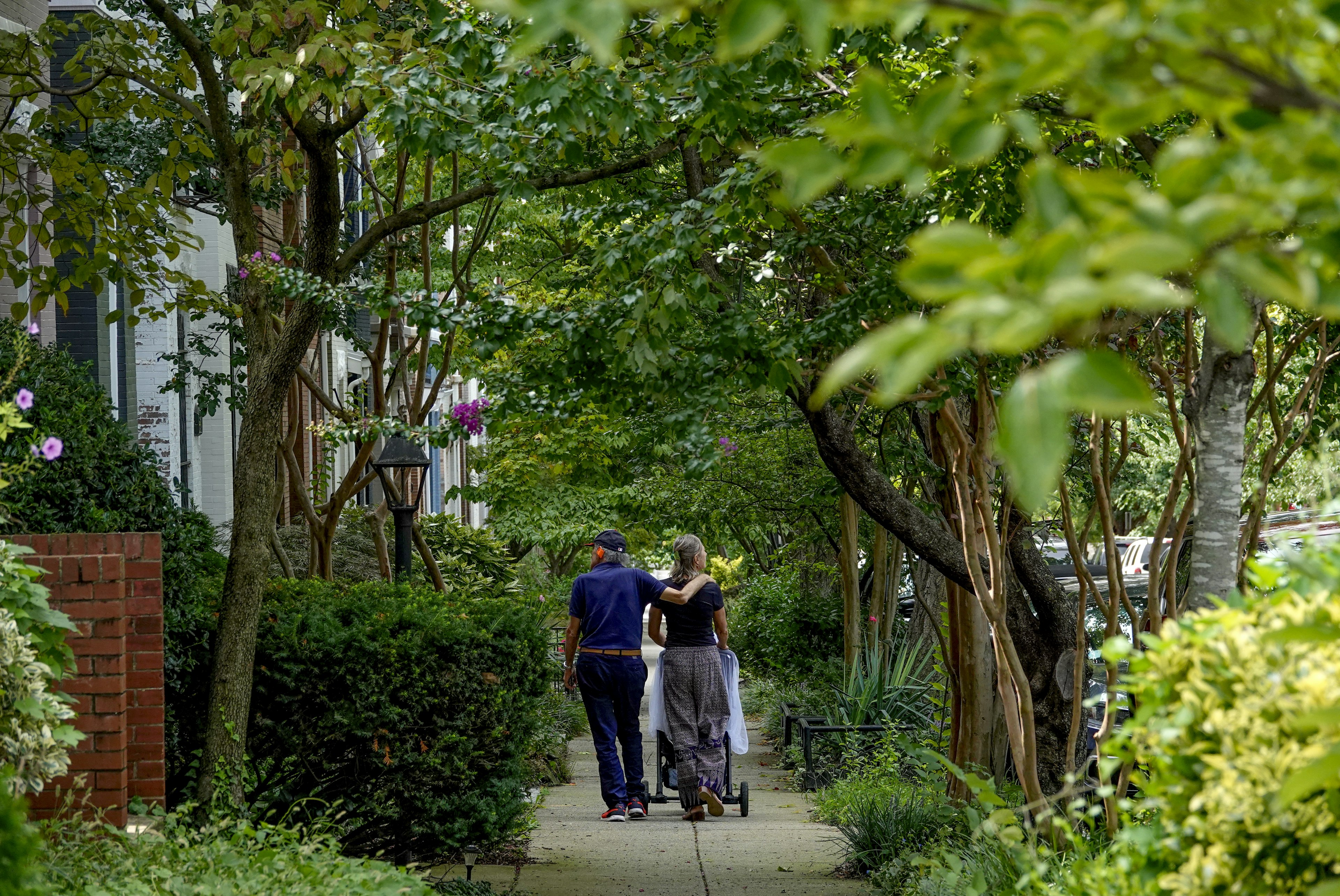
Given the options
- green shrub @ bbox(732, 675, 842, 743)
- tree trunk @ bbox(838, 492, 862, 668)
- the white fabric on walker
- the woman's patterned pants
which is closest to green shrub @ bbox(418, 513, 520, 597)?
green shrub @ bbox(732, 675, 842, 743)

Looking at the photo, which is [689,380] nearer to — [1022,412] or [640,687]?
[640,687]

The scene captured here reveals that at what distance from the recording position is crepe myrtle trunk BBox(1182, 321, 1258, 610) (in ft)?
14.7

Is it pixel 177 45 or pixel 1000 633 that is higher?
pixel 177 45

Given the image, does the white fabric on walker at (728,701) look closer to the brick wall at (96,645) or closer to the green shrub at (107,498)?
the green shrub at (107,498)

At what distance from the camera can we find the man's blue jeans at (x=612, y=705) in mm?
8672

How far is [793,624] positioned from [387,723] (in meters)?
9.36

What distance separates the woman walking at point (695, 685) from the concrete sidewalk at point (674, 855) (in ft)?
1.10

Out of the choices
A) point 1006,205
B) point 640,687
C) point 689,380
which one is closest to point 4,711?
point 689,380

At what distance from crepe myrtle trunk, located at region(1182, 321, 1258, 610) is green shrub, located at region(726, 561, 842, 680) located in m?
10.2

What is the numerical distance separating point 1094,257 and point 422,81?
4.89 m

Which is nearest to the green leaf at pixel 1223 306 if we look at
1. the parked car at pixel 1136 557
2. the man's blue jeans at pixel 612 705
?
the man's blue jeans at pixel 612 705

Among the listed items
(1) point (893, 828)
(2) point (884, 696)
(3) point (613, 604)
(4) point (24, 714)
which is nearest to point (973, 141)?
(4) point (24, 714)

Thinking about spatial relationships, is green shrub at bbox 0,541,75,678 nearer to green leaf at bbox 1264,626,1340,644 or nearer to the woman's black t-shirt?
green leaf at bbox 1264,626,1340,644

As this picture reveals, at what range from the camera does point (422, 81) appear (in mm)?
5578
